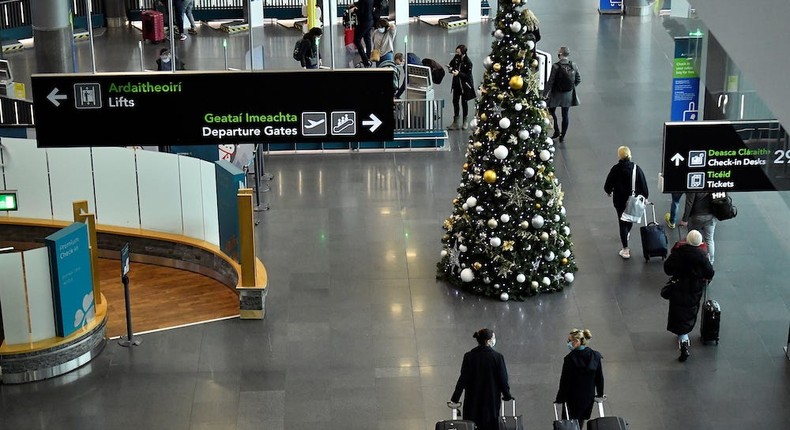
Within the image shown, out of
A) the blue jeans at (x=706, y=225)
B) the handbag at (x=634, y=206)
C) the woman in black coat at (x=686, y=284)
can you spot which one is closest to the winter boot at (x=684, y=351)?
the woman in black coat at (x=686, y=284)

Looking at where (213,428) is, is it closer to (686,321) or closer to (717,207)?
(686,321)

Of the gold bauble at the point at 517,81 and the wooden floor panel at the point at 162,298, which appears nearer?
the gold bauble at the point at 517,81

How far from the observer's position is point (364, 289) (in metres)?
A: 13.5

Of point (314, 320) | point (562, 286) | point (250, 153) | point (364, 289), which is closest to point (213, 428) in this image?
point (314, 320)

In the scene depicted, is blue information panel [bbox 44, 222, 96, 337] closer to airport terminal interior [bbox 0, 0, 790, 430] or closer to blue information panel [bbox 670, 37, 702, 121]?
airport terminal interior [bbox 0, 0, 790, 430]

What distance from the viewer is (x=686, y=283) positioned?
1156cm

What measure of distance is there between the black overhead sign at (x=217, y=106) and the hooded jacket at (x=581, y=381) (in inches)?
97.3

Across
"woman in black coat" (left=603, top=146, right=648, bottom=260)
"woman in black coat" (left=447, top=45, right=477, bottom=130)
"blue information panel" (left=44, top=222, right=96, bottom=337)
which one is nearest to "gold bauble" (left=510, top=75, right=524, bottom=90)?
"woman in black coat" (left=603, top=146, right=648, bottom=260)

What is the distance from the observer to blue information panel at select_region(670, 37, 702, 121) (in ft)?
47.5

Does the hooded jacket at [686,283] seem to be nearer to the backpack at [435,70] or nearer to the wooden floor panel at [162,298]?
the wooden floor panel at [162,298]

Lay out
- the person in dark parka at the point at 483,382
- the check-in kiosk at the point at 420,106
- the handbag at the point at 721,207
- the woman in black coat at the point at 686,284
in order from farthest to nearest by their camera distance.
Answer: the check-in kiosk at the point at 420,106
the handbag at the point at 721,207
the woman in black coat at the point at 686,284
the person in dark parka at the point at 483,382

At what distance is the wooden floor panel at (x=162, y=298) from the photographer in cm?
1284

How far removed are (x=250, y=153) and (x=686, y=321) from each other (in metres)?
6.54

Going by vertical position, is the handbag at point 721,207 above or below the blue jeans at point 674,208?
above
